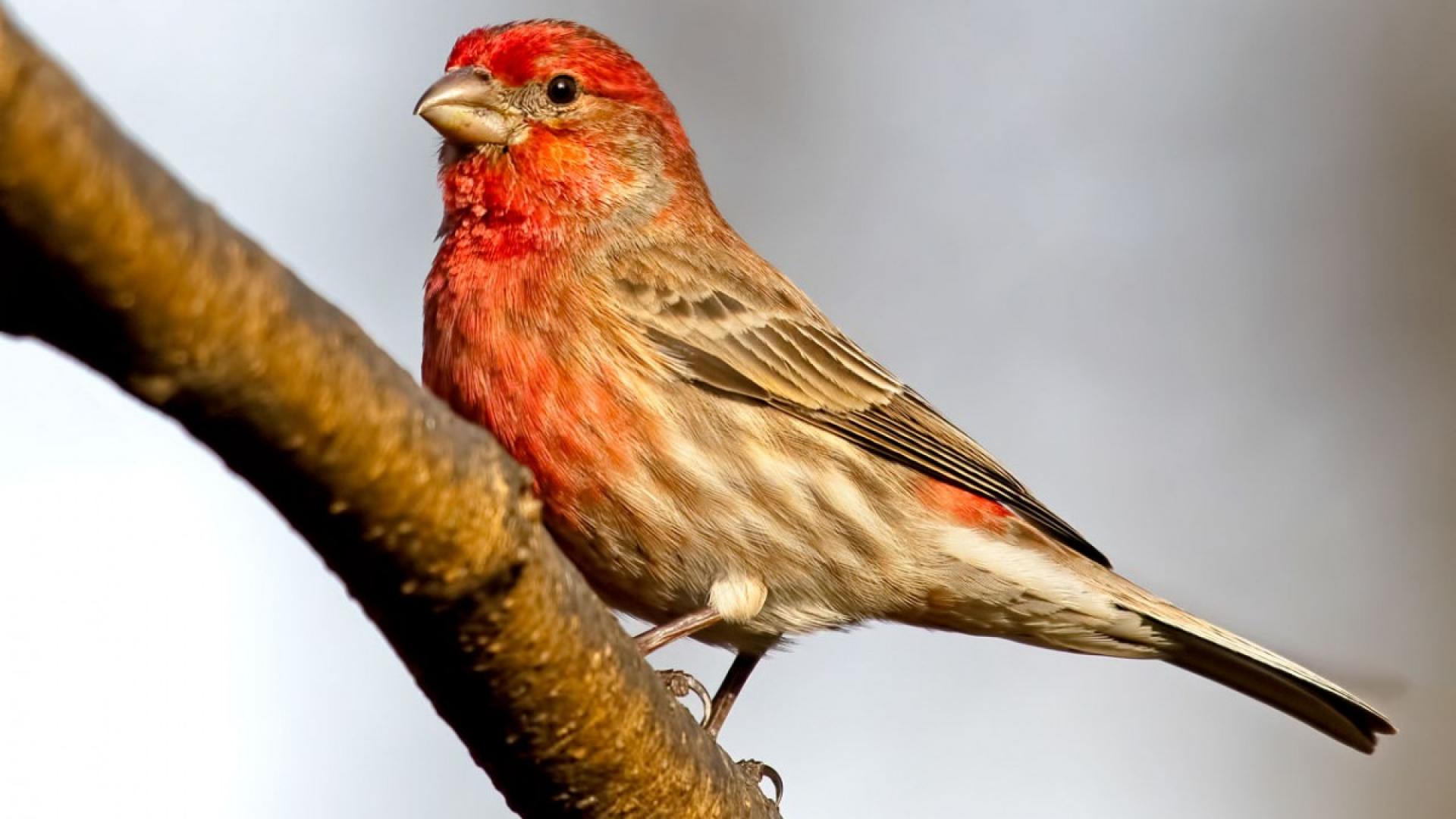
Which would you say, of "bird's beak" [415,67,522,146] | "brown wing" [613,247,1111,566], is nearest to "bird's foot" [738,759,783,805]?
"brown wing" [613,247,1111,566]

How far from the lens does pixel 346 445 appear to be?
2.47 meters

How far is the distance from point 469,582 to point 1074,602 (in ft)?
10.3

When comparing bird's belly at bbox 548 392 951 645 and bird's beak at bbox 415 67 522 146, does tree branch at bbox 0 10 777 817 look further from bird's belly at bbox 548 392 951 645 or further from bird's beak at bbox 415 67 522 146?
bird's beak at bbox 415 67 522 146

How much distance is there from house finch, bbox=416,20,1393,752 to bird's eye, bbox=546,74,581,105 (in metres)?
0.01

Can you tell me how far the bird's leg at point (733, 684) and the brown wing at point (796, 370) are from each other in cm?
73

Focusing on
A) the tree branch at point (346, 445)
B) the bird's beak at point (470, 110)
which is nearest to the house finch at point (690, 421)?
the bird's beak at point (470, 110)

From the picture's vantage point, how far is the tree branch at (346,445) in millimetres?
2057

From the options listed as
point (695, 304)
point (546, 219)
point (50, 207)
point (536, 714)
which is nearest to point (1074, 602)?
point (695, 304)

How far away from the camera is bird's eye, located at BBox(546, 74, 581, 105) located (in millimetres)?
5633

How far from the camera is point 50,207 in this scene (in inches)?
79.8

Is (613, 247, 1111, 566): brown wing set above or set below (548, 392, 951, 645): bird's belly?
above

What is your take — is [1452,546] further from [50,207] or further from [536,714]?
[50,207]

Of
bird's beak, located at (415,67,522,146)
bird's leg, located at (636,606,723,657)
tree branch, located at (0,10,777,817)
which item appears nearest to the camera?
tree branch, located at (0,10,777,817)

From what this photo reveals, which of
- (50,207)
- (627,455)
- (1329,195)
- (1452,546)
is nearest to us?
(50,207)
